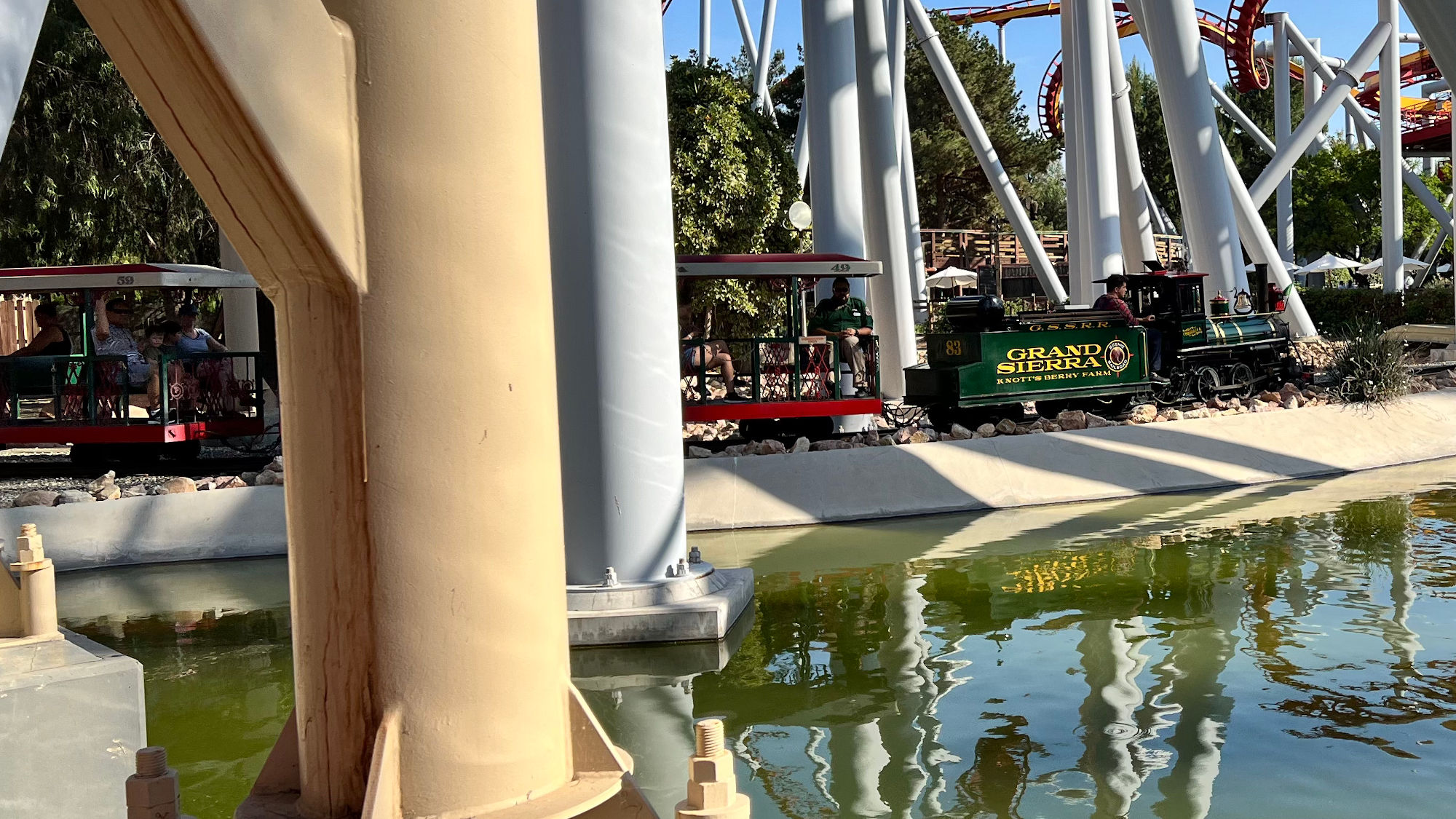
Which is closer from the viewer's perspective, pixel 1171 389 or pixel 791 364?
pixel 791 364

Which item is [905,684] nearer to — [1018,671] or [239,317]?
[1018,671]

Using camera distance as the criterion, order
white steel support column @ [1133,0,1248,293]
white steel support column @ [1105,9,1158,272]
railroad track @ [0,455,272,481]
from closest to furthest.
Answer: railroad track @ [0,455,272,481], white steel support column @ [1133,0,1248,293], white steel support column @ [1105,9,1158,272]

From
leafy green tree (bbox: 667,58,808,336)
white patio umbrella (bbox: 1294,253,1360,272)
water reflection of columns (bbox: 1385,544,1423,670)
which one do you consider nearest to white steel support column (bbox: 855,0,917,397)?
leafy green tree (bbox: 667,58,808,336)

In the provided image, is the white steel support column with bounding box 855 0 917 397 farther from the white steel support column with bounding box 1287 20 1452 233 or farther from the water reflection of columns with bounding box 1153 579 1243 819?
the white steel support column with bounding box 1287 20 1452 233

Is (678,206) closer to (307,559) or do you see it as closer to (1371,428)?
(1371,428)

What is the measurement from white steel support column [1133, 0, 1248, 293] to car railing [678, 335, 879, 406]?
747cm

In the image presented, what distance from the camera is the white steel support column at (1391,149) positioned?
109 ft

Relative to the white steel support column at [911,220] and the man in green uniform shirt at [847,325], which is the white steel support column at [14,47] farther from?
the white steel support column at [911,220]

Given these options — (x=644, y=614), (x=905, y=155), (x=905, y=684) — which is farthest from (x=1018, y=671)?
(x=905, y=155)

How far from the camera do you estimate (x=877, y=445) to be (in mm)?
14508

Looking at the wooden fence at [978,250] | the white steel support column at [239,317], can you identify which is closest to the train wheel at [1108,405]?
the white steel support column at [239,317]

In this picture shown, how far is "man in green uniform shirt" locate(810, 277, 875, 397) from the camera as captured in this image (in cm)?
1664

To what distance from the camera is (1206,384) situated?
64.3ft

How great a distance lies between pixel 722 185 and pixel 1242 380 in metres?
10.8
